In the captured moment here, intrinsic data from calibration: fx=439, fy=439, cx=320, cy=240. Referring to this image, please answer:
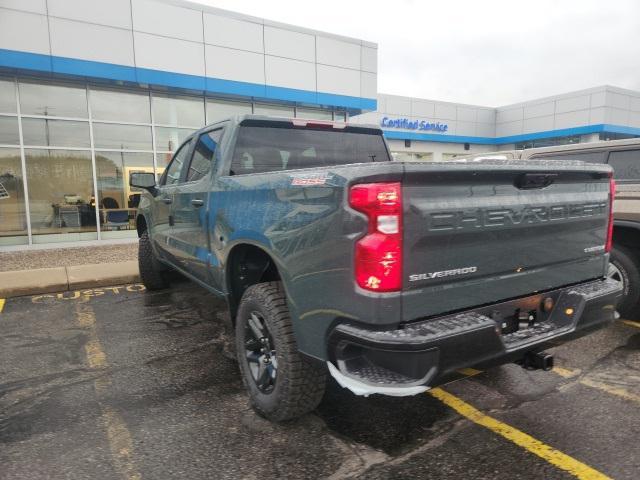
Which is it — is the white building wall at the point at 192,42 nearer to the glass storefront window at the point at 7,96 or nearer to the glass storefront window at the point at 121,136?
the glass storefront window at the point at 7,96

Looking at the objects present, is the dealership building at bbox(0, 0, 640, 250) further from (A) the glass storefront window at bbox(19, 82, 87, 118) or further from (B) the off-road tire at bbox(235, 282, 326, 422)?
(B) the off-road tire at bbox(235, 282, 326, 422)

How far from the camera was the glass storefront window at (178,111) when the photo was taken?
11.9 meters

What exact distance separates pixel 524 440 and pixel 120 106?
11.8 m

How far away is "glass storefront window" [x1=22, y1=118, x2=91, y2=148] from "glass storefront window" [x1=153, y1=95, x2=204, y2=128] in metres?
1.82

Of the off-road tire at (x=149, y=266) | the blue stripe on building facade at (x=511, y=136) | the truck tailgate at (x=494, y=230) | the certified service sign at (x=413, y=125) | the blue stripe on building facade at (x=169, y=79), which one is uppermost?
the certified service sign at (x=413, y=125)

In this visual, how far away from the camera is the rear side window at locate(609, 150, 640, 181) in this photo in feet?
15.1

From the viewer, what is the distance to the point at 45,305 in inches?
225

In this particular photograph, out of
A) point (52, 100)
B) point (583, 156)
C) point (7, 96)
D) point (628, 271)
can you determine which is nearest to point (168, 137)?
point (52, 100)

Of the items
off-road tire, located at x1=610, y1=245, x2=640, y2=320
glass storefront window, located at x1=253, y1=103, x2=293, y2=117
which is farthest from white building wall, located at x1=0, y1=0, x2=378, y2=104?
off-road tire, located at x1=610, y1=245, x2=640, y2=320

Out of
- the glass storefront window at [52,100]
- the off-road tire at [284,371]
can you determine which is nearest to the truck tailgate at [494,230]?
the off-road tire at [284,371]

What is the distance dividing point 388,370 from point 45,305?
5382 mm

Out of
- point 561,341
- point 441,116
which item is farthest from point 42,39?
point 441,116

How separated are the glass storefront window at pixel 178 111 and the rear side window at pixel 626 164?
1035cm

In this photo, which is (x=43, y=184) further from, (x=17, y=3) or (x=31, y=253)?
(x=17, y=3)
